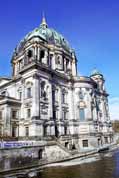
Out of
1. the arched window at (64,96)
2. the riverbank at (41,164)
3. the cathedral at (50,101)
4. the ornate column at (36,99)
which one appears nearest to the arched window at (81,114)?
the cathedral at (50,101)

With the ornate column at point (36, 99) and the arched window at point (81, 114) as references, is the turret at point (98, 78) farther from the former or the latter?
the ornate column at point (36, 99)

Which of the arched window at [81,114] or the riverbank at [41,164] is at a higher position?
the arched window at [81,114]

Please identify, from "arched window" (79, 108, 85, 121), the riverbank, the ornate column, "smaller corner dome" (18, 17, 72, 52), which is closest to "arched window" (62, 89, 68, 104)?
"arched window" (79, 108, 85, 121)

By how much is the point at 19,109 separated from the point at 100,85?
3124cm

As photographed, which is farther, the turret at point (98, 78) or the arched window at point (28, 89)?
the turret at point (98, 78)

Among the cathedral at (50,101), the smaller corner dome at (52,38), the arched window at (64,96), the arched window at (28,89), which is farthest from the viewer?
the smaller corner dome at (52,38)

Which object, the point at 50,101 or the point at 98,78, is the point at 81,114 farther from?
the point at 98,78

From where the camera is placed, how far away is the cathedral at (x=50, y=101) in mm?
40031

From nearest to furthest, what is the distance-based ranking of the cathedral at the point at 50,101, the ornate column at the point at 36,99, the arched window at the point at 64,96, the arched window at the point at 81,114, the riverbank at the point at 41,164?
the riverbank at the point at 41,164 → the ornate column at the point at 36,99 → the cathedral at the point at 50,101 → the arched window at the point at 64,96 → the arched window at the point at 81,114

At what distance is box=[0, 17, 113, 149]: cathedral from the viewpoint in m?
40.0

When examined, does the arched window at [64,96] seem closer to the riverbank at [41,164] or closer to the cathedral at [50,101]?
the cathedral at [50,101]

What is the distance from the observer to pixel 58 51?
5591 cm

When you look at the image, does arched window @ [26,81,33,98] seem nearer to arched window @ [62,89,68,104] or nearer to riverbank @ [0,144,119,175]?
arched window @ [62,89,68,104]

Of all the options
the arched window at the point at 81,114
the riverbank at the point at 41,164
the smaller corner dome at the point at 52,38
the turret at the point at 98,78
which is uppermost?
the smaller corner dome at the point at 52,38
